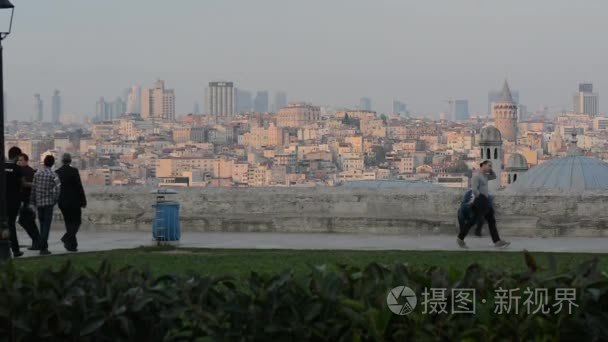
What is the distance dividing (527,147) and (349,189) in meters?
156

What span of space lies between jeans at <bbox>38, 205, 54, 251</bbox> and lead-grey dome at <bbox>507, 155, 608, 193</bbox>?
16381mm

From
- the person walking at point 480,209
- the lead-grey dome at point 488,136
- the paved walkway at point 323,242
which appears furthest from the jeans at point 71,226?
the lead-grey dome at point 488,136

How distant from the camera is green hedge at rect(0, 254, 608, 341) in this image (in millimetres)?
5898

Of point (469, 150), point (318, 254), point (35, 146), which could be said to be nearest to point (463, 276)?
point (318, 254)

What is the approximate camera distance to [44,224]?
14203 mm

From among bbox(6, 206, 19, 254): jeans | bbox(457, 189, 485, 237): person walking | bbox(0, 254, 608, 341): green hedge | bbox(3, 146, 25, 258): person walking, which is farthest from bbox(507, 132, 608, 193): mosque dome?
bbox(0, 254, 608, 341): green hedge

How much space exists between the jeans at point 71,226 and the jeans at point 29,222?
1.71 feet

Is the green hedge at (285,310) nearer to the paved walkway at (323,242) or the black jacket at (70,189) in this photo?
the paved walkway at (323,242)

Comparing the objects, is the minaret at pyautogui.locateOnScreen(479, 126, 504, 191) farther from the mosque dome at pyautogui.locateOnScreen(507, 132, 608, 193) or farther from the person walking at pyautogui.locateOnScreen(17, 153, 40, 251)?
the person walking at pyautogui.locateOnScreen(17, 153, 40, 251)

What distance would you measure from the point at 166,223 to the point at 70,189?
1285mm

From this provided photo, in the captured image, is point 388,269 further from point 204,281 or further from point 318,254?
point 318,254

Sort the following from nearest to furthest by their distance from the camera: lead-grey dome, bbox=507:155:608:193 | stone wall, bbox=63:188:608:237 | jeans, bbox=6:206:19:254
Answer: jeans, bbox=6:206:19:254 < stone wall, bbox=63:188:608:237 < lead-grey dome, bbox=507:155:608:193

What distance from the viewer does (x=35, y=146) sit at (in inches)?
5182

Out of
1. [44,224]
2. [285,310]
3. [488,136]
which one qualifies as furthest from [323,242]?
[488,136]
